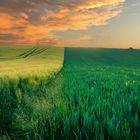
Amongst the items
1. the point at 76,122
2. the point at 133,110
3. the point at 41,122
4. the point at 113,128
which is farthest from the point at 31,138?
the point at 133,110

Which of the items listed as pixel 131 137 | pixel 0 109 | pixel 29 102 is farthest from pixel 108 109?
pixel 0 109

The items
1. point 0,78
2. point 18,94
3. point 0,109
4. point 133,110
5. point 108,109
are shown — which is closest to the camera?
point 108,109

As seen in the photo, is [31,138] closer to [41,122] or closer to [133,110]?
[41,122]

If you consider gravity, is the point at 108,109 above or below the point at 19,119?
above

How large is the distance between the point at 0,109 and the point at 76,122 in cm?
286

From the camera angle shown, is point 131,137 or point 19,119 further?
point 19,119

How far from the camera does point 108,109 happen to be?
4.43 m

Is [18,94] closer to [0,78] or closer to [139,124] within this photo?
[0,78]

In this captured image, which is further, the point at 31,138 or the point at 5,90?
the point at 5,90

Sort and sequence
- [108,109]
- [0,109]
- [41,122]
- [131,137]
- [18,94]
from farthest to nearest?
[18,94] → [0,109] → [108,109] → [41,122] → [131,137]

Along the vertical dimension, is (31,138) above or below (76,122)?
below

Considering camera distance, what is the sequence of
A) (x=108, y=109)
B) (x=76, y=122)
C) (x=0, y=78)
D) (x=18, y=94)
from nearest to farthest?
(x=76, y=122) < (x=108, y=109) < (x=18, y=94) < (x=0, y=78)

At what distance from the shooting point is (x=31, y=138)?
377cm

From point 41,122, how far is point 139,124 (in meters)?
1.30
